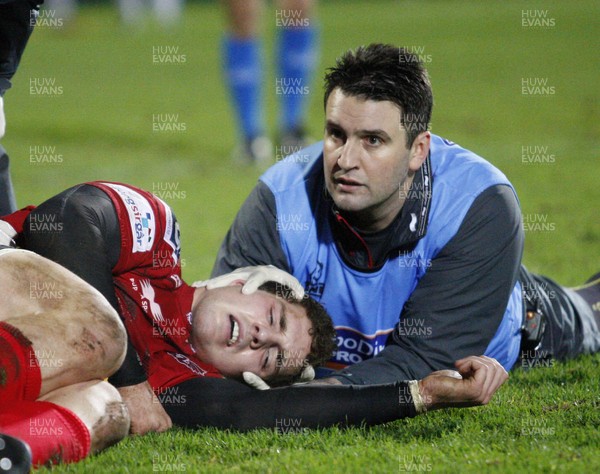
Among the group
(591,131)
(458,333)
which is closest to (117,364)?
(458,333)

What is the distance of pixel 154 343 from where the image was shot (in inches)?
147

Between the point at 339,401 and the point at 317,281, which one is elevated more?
the point at 317,281

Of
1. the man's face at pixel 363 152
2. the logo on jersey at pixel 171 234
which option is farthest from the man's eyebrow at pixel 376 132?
the logo on jersey at pixel 171 234

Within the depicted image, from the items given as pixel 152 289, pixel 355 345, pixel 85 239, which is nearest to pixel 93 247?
pixel 85 239

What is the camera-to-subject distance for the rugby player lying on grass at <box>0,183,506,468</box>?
3.15 metres

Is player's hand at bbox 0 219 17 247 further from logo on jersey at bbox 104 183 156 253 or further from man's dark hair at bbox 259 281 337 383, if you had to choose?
man's dark hair at bbox 259 281 337 383

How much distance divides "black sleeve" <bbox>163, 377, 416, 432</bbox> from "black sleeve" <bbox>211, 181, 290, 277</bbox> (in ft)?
2.69

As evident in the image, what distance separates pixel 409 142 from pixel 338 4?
75.4 ft

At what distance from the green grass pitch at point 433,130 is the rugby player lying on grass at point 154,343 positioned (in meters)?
0.11

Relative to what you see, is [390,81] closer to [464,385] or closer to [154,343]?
[464,385]

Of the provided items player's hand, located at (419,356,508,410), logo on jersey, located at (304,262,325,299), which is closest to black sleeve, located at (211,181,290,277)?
logo on jersey, located at (304,262,325,299)

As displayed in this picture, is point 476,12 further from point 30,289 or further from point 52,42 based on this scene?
point 30,289

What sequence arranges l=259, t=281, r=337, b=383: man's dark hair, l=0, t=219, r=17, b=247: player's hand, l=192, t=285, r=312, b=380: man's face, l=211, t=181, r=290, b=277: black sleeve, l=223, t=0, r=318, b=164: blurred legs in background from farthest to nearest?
l=223, t=0, r=318, b=164: blurred legs in background < l=211, t=181, r=290, b=277: black sleeve < l=259, t=281, r=337, b=383: man's dark hair < l=192, t=285, r=312, b=380: man's face < l=0, t=219, r=17, b=247: player's hand

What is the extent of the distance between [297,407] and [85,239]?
3.19 ft
